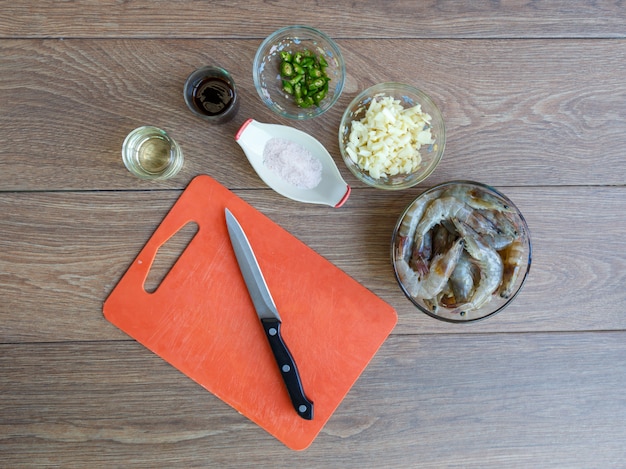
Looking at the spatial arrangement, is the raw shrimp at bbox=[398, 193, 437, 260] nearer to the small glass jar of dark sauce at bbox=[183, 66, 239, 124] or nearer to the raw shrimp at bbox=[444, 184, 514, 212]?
the raw shrimp at bbox=[444, 184, 514, 212]

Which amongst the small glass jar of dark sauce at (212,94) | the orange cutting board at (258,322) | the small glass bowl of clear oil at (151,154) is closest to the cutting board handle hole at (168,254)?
the orange cutting board at (258,322)

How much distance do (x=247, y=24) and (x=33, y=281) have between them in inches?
27.3

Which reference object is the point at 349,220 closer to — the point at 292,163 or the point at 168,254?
the point at 292,163

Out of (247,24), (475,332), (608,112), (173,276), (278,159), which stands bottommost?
(173,276)

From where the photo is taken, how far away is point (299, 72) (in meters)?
1.05

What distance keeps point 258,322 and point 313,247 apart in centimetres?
19

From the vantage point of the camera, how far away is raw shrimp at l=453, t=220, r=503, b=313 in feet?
3.22

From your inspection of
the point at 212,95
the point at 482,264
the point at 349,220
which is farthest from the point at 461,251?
the point at 212,95

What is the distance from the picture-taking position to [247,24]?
3.53 ft

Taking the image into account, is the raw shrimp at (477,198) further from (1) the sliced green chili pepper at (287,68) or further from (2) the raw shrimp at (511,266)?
(1) the sliced green chili pepper at (287,68)

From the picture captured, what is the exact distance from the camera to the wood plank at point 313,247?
3.54ft

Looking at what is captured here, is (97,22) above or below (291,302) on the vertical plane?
above

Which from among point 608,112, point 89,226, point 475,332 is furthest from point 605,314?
point 89,226

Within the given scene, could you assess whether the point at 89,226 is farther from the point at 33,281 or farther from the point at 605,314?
the point at 605,314
